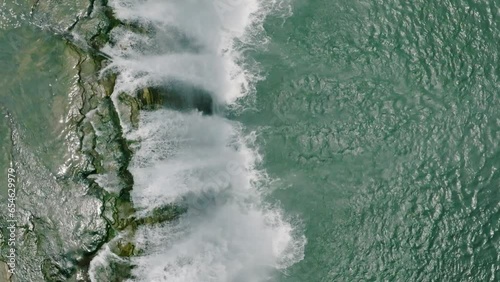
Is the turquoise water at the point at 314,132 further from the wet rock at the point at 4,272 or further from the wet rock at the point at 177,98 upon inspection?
the wet rock at the point at 4,272

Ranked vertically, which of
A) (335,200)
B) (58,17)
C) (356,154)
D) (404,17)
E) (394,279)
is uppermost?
(58,17)

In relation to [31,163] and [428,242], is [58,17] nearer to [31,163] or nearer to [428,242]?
[31,163]

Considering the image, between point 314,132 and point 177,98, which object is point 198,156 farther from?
point 314,132

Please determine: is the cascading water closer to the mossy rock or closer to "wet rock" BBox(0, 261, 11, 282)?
the mossy rock

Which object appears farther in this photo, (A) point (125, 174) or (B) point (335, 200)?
(B) point (335, 200)

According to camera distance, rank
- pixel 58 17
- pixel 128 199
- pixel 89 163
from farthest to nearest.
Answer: pixel 58 17 < pixel 89 163 < pixel 128 199

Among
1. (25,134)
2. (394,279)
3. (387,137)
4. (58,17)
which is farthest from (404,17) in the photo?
(25,134)
